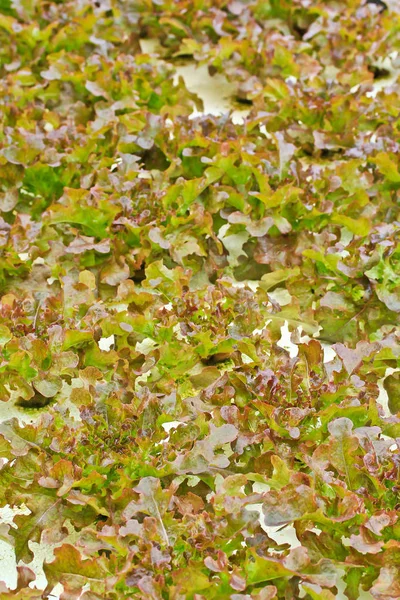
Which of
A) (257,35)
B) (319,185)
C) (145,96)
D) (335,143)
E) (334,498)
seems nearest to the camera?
(334,498)

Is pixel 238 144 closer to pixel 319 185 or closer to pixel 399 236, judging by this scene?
pixel 319 185

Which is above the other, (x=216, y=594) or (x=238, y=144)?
(x=238, y=144)

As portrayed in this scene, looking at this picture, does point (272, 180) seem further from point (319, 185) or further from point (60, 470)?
point (60, 470)

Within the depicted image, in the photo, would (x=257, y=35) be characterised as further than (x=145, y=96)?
Yes

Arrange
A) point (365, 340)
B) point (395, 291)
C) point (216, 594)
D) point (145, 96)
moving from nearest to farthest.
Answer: point (216, 594) < point (365, 340) < point (395, 291) < point (145, 96)

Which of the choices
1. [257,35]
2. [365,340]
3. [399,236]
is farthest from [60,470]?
[257,35]

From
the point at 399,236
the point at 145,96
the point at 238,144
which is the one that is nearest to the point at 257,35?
the point at 145,96
